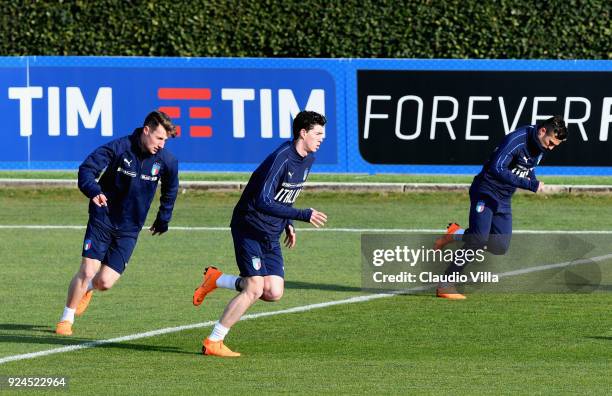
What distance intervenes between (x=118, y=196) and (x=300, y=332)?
204 cm

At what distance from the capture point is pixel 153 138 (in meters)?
12.7

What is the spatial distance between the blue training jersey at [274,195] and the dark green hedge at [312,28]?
56.4 ft

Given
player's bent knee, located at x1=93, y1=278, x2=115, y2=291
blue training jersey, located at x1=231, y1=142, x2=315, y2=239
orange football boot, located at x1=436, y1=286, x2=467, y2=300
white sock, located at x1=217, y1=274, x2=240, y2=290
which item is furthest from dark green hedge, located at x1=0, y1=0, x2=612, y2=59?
blue training jersey, located at x1=231, y1=142, x2=315, y2=239

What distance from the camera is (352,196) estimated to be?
2355cm

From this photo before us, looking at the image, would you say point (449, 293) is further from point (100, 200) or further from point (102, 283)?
point (100, 200)

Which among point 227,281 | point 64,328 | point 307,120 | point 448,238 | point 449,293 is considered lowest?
point 449,293

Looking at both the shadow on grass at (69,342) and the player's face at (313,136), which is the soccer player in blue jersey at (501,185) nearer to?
the player's face at (313,136)

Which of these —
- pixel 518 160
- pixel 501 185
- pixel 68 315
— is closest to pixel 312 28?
pixel 501 185

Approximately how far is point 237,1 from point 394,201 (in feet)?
25.3

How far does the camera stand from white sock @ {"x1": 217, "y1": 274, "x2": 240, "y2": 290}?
12.4m

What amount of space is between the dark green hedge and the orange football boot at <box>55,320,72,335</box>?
1640cm

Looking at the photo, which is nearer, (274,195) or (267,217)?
(274,195)

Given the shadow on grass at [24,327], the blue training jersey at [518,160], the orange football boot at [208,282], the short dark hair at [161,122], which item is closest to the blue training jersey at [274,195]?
the orange football boot at [208,282]

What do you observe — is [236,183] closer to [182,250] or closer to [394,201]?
[394,201]
